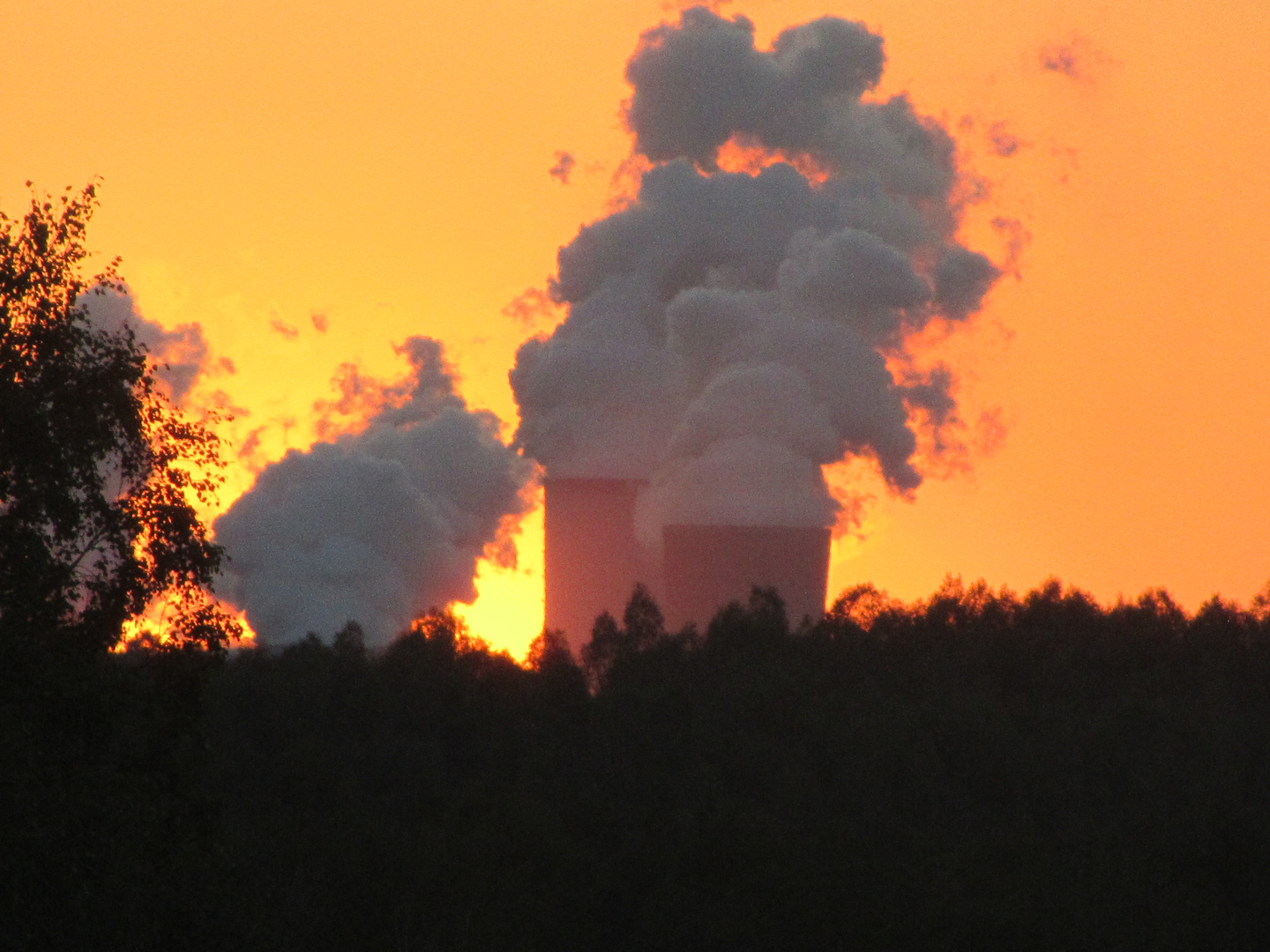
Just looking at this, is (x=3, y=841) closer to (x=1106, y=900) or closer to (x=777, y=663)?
(x=1106, y=900)

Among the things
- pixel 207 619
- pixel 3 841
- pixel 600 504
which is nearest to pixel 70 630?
pixel 207 619

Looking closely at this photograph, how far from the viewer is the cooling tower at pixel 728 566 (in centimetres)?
5656

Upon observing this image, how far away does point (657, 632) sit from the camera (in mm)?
55562

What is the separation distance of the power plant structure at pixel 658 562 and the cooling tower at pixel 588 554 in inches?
1.1

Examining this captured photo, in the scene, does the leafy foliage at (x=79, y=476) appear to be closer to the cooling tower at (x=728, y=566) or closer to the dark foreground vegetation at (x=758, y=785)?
the dark foreground vegetation at (x=758, y=785)

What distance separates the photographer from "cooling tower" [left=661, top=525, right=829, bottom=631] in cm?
5656

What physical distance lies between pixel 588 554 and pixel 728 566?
520cm

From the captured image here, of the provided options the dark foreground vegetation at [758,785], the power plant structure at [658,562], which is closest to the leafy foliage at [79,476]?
the dark foreground vegetation at [758,785]

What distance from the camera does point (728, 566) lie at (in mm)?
56719

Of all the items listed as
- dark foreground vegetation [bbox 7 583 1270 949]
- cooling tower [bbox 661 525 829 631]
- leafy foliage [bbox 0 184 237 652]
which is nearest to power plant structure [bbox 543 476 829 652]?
cooling tower [bbox 661 525 829 631]

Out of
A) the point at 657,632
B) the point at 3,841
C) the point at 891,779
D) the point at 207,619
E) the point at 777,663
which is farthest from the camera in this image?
the point at 657,632

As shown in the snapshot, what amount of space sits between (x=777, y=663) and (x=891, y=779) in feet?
32.1

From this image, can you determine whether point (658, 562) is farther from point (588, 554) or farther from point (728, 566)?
point (728, 566)

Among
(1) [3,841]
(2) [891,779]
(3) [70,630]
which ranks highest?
(2) [891,779]
